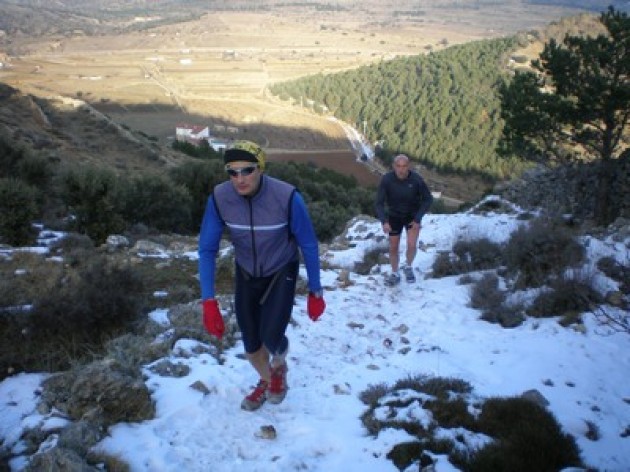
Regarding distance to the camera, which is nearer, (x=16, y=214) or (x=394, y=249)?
(x=394, y=249)

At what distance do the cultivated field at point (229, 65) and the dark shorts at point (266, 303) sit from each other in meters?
44.1

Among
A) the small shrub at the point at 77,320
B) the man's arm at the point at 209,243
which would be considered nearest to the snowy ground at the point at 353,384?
the small shrub at the point at 77,320

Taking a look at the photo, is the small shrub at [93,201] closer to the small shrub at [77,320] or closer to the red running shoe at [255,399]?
the small shrub at [77,320]

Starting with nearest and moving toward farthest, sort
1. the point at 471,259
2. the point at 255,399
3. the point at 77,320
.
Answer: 1. the point at 255,399
2. the point at 77,320
3. the point at 471,259

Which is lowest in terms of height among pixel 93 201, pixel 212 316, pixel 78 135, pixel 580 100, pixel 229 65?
pixel 229 65

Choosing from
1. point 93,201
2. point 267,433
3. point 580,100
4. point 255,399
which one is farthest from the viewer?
point 580,100

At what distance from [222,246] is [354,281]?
11.2 ft

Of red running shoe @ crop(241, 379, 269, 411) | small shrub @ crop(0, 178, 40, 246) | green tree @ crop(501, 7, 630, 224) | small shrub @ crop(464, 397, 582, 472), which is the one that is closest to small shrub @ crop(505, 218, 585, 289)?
small shrub @ crop(464, 397, 582, 472)

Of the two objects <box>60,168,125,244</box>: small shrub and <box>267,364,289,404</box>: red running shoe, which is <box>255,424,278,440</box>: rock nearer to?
<box>267,364,289,404</box>: red running shoe

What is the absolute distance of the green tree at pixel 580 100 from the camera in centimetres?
1286

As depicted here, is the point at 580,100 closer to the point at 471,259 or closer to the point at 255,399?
the point at 471,259

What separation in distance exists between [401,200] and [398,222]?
35cm

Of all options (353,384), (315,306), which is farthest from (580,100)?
(315,306)

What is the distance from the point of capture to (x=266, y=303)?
3.91 meters
